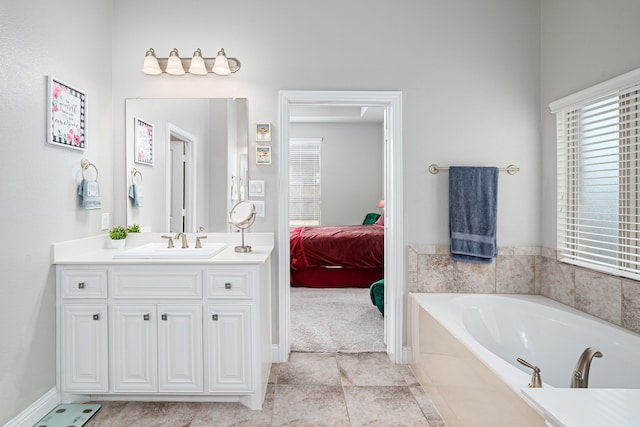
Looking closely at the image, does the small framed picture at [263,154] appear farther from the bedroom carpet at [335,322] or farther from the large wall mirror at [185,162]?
the bedroom carpet at [335,322]

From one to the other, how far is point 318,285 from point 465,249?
2.59 meters

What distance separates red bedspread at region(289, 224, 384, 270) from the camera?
16.3 ft

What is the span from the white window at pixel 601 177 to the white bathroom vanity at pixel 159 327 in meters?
2.00

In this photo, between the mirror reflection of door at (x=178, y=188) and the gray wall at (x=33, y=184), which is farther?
the mirror reflection of door at (x=178, y=188)

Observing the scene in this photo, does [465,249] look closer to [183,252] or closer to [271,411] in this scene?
[271,411]

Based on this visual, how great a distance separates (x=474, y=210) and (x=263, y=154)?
1.54 m

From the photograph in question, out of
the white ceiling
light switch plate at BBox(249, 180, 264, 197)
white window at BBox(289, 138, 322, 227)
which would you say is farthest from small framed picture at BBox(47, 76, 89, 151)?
white window at BBox(289, 138, 322, 227)

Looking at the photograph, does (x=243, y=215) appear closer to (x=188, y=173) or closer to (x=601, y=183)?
(x=188, y=173)

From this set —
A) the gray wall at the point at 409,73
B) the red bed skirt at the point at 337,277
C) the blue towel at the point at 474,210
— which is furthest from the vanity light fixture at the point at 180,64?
the red bed skirt at the point at 337,277

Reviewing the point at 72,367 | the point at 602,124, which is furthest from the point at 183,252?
the point at 602,124

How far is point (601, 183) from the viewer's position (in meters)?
2.39

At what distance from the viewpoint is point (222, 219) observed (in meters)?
2.89

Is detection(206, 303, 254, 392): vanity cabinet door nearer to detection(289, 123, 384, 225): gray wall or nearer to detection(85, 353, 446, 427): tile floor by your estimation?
detection(85, 353, 446, 427): tile floor

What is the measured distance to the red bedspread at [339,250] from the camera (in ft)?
16.3
